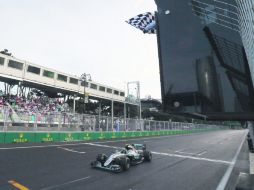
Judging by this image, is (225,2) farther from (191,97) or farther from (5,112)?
(5,112)

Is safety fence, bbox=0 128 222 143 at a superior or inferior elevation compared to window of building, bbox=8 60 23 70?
inferior

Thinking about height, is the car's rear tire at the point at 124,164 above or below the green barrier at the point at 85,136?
below

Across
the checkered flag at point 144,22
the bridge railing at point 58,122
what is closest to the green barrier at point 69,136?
the bridge railing at point 58,122

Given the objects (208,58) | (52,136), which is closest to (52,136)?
(52,136)

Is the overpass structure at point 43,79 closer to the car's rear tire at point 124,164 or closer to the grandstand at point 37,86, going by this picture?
the grandstand at point 37,86

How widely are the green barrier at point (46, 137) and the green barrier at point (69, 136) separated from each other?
0.41 metres

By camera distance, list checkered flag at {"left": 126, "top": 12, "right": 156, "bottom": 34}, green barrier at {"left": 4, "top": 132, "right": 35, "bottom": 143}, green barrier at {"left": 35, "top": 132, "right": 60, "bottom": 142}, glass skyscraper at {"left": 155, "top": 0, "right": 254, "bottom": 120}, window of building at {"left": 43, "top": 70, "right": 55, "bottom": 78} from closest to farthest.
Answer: glass skyscraper at {"left": 155, "top": 0, "right": 254, "bottom": 120}
checkered flag at {"left": 126, "top": 12, "right": 156, "bottom": 34}
green barrier at {"left": 4, "top": 132, "right": 35, "bottom": 143}
green barrier at {"left": 35, "top": 132, "right": 60, "bottom": 142}
window of building at {"left": 43, "top": 70, "right": 55, "bottom": 78}

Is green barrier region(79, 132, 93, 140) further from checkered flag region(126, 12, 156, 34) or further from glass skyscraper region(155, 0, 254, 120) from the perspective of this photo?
glass skyscraper region(155, 0, 254, 120)

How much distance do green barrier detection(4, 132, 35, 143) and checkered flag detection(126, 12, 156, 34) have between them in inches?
397

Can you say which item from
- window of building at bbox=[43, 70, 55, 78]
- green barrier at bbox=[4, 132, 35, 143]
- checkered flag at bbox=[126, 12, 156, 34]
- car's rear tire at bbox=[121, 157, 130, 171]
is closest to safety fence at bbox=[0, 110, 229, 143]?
green barrier at bbox=[4, 132, 35, 143]

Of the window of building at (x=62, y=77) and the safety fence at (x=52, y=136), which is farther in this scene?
the window of building at (x=62, y=77)

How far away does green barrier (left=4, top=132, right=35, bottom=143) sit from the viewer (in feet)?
→ 42.3

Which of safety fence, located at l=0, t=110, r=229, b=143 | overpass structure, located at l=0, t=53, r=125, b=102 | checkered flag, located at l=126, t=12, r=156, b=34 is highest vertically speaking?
overpass structure, located at l=0, t=53, r=125, b=102

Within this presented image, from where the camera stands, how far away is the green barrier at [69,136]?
16.6 metres
